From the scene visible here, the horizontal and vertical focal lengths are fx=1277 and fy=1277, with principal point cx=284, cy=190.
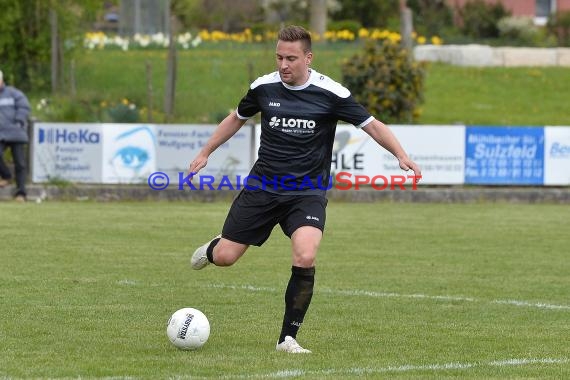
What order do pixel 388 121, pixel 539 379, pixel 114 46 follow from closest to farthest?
1. pixel 539 379
2. pixel 388 121
3. pixel 114 46

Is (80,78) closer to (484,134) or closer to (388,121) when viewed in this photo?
(388,121)

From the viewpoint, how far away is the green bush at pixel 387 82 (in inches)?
971

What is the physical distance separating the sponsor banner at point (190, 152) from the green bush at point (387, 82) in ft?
13.9

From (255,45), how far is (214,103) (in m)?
4.54

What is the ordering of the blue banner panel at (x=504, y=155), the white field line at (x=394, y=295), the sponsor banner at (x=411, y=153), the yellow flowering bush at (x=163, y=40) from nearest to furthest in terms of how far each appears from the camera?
1. the white field line at (x=394, y=295)
2. the sponsor banner at (x=411, y=153)
3. the blue banner panel at (x=504, y=155)
4. the yellow flowering bush at (x=163, y=40)

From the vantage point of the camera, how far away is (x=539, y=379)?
6816mm

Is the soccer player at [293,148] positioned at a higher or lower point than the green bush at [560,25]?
lower

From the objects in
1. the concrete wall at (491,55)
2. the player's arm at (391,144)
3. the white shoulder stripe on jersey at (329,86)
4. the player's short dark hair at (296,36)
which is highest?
the concrete wall at (491,55)

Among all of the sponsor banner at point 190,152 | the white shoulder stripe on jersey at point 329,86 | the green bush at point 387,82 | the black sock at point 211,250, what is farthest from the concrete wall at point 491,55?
the white shoulder stripe on jersey at point 329,86

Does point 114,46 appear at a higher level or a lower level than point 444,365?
higher

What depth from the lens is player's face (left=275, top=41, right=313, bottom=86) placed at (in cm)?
782

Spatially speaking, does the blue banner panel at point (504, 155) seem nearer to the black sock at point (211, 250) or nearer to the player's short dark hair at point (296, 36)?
the black sock at point (211, 250)

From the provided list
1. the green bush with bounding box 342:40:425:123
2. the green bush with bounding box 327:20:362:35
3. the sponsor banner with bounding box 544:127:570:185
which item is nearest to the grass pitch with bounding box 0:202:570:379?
the sponsor banner with bounding box 544:127:570:185

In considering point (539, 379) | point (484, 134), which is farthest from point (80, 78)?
point (539, 379)
